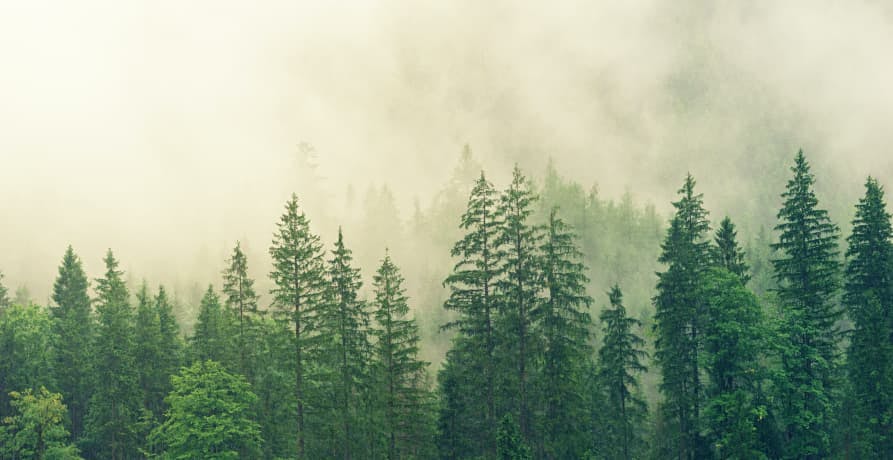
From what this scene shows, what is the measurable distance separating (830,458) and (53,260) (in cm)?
17861

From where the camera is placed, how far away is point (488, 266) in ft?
114

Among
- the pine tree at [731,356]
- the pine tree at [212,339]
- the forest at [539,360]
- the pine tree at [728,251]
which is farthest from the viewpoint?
the pine tree at [212,339]

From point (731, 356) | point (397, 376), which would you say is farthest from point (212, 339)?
point (731, 356)

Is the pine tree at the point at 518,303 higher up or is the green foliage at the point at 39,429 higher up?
the pine tree at the point at 518,303

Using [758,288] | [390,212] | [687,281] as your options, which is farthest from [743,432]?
[390,212]

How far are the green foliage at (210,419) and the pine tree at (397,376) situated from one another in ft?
23.1

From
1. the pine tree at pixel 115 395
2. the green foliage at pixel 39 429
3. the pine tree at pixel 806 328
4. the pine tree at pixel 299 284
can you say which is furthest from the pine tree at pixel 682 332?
the green foliage at pixel 39 429

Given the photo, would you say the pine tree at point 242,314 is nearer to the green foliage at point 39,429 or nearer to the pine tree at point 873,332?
the green foliage at point 39,429

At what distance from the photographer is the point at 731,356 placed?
34219 mm

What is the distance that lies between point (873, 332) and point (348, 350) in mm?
27598

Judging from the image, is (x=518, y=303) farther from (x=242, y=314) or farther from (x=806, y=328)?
(x=242, y=314)

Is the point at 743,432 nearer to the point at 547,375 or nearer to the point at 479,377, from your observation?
the point at 547,375

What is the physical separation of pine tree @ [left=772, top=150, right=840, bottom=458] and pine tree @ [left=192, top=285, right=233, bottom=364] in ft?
105

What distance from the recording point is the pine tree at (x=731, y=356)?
32.9 m
